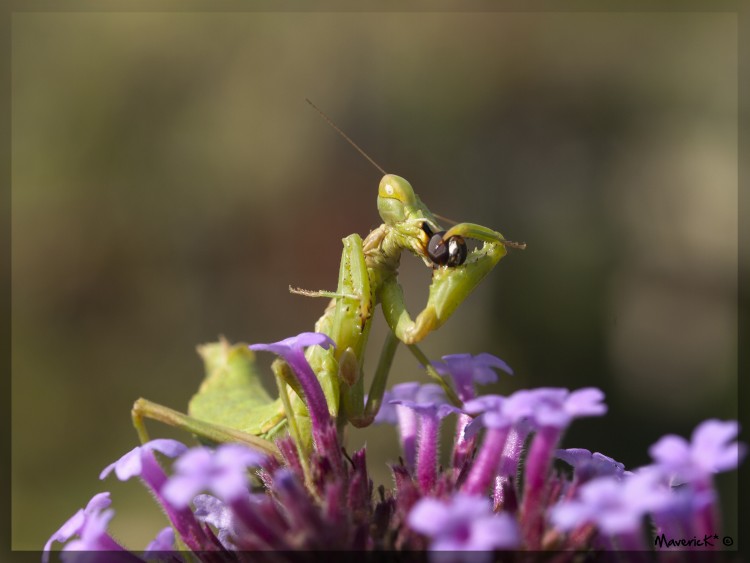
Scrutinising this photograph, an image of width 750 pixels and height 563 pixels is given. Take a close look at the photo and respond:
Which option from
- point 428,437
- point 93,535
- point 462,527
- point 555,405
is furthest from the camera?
point 428,437

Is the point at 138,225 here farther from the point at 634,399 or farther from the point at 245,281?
the point at 634,399

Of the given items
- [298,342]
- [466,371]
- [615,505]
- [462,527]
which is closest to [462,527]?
[462,527]

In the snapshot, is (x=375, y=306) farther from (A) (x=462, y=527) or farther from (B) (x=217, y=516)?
(A) (x=462, y=527)

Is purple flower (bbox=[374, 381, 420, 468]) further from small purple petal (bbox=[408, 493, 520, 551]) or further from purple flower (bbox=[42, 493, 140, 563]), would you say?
small purple petal (bbox=[408, 493, 520, 551])

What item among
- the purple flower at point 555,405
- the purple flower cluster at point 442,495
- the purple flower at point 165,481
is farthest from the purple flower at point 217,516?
the purple flower at point 555,405

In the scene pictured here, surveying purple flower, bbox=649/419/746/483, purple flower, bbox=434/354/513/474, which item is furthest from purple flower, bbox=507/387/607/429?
purple flower, bbox=434/354/513/474
